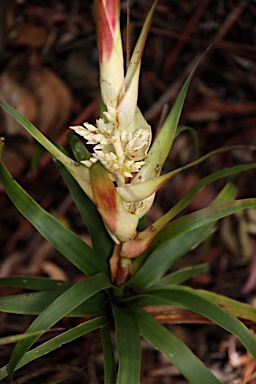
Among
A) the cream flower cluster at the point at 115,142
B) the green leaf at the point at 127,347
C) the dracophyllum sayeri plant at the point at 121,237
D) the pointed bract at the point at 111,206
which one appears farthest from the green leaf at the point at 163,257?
the cream flower cluster at the point at 115,142

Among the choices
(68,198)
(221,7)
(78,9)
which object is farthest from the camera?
(78,9)

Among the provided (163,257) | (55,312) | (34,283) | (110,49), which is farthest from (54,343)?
(110,49)

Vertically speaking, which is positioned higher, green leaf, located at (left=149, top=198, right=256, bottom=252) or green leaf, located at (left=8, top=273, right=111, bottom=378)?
green leaf, located at (left=149, top=198, right=256, bottom=252)

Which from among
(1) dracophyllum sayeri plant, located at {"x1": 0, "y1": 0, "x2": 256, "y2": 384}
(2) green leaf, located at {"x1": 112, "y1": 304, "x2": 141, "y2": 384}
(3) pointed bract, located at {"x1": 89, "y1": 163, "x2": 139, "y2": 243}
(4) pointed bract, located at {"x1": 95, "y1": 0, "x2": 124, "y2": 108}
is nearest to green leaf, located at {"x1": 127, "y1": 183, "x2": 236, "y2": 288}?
(1) dracophyllum sayeri plant, located at {"x1": 0, "y1": 0, "x2": 256, "y2": 384}

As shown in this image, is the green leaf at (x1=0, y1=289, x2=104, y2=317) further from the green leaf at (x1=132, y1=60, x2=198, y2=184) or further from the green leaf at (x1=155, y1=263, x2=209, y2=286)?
the green leaf at (x1=132, y1=60, x2=198, y2=184)

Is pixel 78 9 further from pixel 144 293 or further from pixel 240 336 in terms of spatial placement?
pixel 240 336

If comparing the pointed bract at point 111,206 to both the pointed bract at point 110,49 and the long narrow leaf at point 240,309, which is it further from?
the long narrow leaf at point 240,309

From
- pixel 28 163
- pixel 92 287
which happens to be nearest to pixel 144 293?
pixel 92 287
